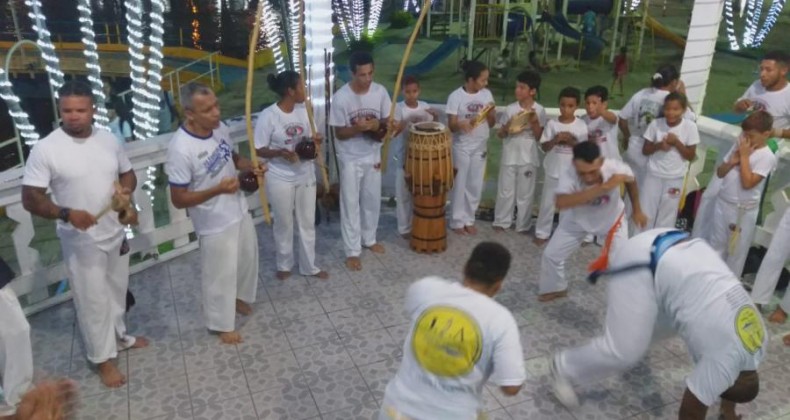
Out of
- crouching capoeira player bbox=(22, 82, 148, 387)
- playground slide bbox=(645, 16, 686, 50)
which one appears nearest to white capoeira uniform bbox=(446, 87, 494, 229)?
crouching capoeira player bbox=(22, 82, 148, 387)

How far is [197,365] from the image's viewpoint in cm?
362

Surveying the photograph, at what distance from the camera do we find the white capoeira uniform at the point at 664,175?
450cm

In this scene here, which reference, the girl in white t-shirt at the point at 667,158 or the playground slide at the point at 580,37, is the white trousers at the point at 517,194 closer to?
the girl in white t-shirt at the point at 667,158

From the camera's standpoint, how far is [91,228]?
3.18 m

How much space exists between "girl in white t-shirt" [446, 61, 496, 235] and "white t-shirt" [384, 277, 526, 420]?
2923mm

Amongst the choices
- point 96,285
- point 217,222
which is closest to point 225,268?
point 217,222

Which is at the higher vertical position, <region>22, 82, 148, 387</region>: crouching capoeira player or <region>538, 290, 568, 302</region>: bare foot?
<region>22, 82, 148, 387</region>: crouching capoeira player

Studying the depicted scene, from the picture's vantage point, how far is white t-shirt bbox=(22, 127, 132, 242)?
9.70 feet

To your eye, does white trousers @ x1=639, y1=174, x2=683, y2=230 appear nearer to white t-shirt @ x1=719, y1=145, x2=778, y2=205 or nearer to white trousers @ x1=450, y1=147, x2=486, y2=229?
white t-shirt @ x1=719, y1=145, x2=778, y2=205

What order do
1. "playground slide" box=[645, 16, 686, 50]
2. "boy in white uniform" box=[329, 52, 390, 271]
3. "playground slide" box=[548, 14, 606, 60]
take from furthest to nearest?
"playground slide" box=[645, 16, 686, 50] < "playground slide" box=[548, 14, 606, 60] < "boy in white uniform" box=[329, 52, 390, 271]

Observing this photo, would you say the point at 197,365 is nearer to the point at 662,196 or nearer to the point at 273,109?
the point at 273,109

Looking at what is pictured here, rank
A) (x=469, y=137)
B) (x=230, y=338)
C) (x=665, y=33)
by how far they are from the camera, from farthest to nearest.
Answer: (x=665, y=33), (x=469, y=137), (x=230, y=338)

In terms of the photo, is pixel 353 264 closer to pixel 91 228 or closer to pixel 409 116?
pixel 409 116

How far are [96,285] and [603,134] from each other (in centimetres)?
361
